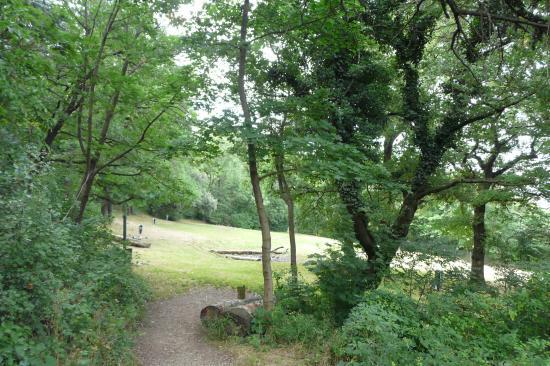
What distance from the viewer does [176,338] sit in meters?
8.00

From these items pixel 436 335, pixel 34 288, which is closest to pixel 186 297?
pixel 34 288

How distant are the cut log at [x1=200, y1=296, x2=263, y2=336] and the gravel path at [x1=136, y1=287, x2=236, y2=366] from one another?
464 millimetres

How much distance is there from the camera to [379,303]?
6.43m

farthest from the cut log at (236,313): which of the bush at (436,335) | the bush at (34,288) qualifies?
the bush at (34,288)

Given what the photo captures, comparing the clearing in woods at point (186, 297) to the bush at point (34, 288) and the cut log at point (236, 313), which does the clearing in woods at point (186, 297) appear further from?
the bush at point (34, 288)

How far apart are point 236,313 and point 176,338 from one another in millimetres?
1472

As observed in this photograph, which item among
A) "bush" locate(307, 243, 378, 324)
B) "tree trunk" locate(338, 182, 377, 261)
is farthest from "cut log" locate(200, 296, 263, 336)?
"tree trunk" locate(338, 182, 377, 261)

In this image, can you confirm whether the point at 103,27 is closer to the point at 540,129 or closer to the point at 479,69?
the point at 479,69

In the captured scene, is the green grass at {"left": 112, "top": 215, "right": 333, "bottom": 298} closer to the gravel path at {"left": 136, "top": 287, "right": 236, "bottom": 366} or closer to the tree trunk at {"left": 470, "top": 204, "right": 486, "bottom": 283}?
the gravel path at {"left": 136, "top": 287, "right": 236, "bottom": 366}

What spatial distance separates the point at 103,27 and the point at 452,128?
9.98 metres

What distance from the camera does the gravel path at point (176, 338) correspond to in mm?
6734

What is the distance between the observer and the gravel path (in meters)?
6.73

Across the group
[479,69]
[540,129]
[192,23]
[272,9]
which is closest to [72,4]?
[192,23]

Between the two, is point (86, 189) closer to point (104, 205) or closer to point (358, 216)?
point (358, 216)
